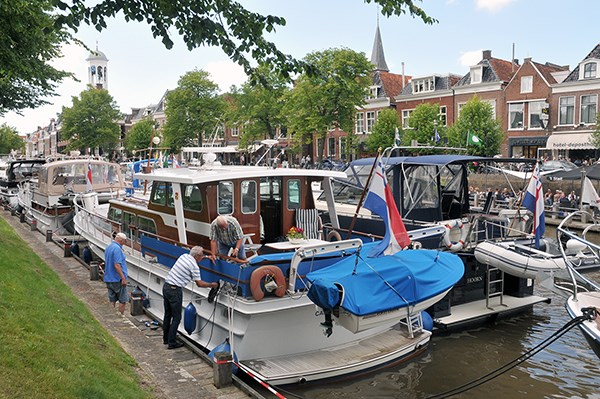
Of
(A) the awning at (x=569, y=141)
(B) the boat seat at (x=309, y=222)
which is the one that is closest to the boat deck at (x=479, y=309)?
(B) the boat seat at (x=309, y=222)

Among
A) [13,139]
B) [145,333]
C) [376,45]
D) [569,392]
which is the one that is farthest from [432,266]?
[13,139]

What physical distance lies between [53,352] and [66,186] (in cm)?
1748

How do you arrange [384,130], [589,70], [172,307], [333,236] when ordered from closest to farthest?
1. [172,307]
2. [333,236]
3. [589,70]
4. [384,130]

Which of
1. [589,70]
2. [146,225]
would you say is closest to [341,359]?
[146,225]

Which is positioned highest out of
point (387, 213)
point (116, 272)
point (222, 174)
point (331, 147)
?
point (331, 147)

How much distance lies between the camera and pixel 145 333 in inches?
401

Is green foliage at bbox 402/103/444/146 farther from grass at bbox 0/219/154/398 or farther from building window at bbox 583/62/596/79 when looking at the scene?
grass at bbox 0/219/154/398

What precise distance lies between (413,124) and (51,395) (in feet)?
136

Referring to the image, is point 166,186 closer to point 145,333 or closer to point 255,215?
point 255,215

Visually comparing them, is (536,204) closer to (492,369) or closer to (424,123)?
(492,369)

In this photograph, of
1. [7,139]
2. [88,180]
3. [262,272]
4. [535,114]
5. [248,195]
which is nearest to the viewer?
[262,272]

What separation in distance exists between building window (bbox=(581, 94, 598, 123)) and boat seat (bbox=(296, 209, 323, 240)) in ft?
119

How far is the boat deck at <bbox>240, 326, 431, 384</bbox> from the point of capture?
344 inches

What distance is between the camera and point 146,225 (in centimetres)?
1317
